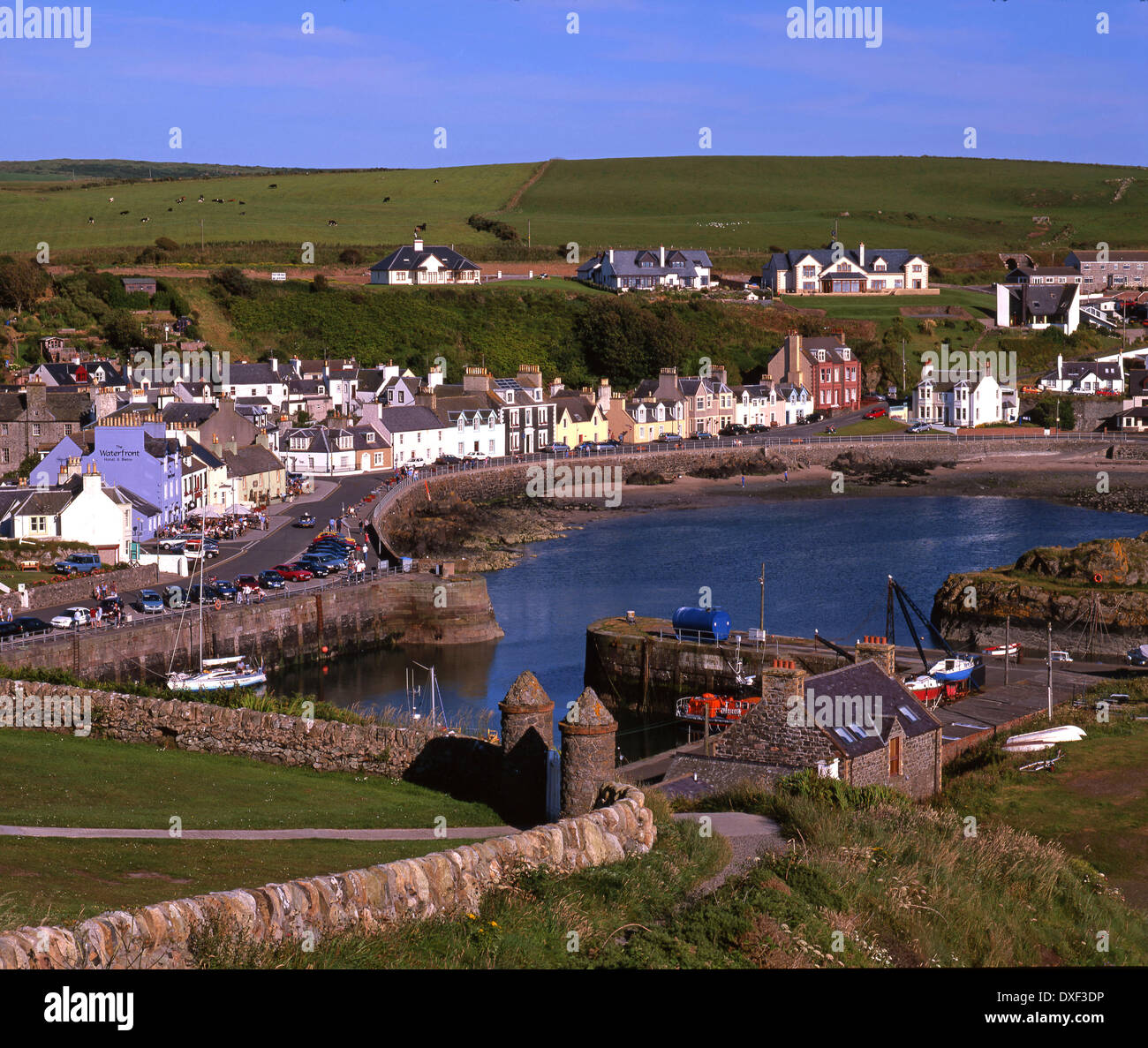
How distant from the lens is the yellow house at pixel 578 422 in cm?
10150

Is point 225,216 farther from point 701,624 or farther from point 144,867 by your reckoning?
point 144,867

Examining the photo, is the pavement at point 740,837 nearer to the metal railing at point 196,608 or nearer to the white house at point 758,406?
the metal railing at point 196,608

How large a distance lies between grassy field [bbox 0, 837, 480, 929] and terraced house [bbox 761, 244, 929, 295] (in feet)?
452

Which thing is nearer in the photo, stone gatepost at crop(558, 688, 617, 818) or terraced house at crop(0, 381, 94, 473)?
stone gatepost at crop(558, 688, 617, 818)

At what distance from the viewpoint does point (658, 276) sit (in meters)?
147

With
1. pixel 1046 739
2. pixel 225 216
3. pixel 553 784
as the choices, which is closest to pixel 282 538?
pixel 1046 739

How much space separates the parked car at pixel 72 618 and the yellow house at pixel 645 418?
204ft

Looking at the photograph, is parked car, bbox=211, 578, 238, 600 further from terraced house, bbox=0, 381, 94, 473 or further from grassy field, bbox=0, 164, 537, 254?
grassy field, bbox=0, 164, 537, 254

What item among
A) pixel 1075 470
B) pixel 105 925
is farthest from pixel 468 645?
pixel 1075 470

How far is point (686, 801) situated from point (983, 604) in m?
31.7

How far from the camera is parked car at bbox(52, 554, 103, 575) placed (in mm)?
50812

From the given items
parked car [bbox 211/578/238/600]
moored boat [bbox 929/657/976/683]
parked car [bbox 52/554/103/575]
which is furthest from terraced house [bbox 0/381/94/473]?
moored boat [bbox 929/657/976/683]
